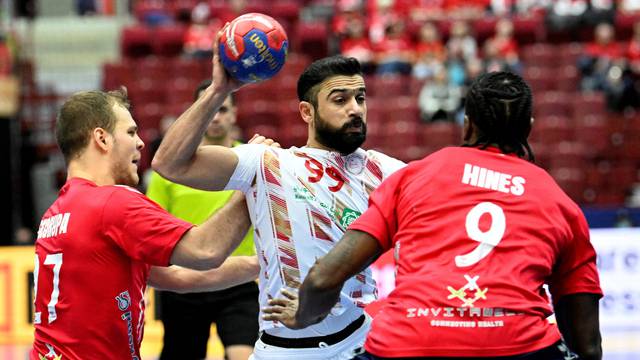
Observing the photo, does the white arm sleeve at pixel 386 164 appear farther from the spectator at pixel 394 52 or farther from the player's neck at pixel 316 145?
the spectator at pixel 394 52

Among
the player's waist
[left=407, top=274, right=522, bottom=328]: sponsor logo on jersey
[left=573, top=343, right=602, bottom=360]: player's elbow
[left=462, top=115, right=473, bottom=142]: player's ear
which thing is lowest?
the player's waist

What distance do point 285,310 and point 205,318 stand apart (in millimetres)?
2949

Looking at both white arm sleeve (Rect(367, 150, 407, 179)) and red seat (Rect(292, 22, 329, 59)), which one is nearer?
white arm sleeve (Rect(367, 150, 407, 179))

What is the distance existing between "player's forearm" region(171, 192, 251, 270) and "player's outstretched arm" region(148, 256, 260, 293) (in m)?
0.39

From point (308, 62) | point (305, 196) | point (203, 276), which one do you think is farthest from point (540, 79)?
point (305, 196)

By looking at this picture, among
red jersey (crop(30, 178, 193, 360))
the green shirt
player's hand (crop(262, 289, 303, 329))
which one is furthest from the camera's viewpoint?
the green shirt

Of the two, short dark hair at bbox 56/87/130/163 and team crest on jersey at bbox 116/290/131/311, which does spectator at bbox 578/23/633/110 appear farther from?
team crest on jersey at bbox 116/290/131/311

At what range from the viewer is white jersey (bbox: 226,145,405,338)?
14.4ft

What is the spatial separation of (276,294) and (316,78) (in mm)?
958

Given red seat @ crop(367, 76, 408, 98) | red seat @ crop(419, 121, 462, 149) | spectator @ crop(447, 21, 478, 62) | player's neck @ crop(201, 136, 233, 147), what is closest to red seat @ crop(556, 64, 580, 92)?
spectator @ crop(447, 21, 478, 62)

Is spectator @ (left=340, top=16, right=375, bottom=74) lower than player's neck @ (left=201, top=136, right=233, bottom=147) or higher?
lower

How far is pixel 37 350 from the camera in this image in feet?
13.7

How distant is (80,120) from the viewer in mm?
4289

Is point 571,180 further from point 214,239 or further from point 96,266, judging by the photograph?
point 96,266
